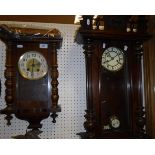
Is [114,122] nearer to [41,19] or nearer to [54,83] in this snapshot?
[54,83]

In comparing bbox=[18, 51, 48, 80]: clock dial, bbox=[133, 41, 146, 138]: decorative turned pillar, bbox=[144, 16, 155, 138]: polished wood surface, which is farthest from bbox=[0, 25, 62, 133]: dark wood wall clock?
bbox=[144, 16, 155, 138]: polished wood surface

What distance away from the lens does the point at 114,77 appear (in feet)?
5.09

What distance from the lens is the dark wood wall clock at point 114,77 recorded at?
148 cm

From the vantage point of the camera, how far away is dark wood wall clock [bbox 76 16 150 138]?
1.48 metres

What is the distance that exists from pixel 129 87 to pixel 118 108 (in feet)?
0.53

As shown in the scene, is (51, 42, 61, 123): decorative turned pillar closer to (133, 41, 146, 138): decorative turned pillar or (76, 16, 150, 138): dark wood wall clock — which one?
(76, 16, 150, 138): dark wood wall clock

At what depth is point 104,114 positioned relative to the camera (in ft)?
4.91

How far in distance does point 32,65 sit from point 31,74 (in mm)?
63

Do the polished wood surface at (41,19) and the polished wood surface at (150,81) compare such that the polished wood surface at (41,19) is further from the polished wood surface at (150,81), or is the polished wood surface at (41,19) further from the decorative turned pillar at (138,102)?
the polished wood surface at (150,81)

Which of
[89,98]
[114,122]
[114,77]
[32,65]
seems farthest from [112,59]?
[32,65]
